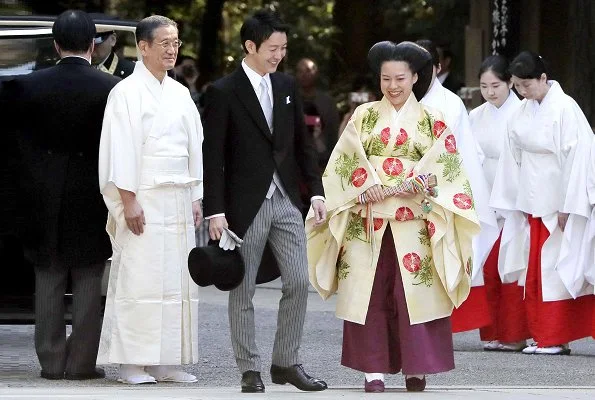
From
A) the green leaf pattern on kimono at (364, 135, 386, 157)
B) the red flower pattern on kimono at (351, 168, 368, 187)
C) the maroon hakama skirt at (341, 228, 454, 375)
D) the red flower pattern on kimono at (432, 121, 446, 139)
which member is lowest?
the maroon hakama skirt at (341, 228, 454, 375)

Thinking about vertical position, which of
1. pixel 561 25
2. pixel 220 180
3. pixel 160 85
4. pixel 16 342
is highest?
pixel 561 25

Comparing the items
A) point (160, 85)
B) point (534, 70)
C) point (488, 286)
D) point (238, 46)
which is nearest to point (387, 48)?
point (160, 85)

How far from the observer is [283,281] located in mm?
7215

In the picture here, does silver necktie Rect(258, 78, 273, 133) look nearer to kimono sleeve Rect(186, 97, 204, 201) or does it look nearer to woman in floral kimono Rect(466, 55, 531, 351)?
kimono sleeve Rect(186, 97, 204, 201)

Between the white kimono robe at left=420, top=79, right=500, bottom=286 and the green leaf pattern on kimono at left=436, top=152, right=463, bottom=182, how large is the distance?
1.76m

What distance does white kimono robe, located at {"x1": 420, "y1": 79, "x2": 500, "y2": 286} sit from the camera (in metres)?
9.23

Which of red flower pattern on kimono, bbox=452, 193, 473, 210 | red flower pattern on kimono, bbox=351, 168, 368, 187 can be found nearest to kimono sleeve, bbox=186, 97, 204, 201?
red flower pattern on kimono, bbox=351, 168, 368, 187

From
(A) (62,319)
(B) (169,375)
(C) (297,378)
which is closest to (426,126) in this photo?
(C) (297,378)

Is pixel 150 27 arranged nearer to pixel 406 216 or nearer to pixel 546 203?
pixel 406 216

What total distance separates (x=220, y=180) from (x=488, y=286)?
10.7 feet

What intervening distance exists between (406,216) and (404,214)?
2 centimetres

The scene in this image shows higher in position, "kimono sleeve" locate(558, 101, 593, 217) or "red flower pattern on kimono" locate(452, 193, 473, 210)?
"kimono sleeve" locate(558, 101, 593, 217)

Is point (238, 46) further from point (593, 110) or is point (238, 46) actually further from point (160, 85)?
point (160, 85)

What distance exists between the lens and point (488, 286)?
32.3 feet
